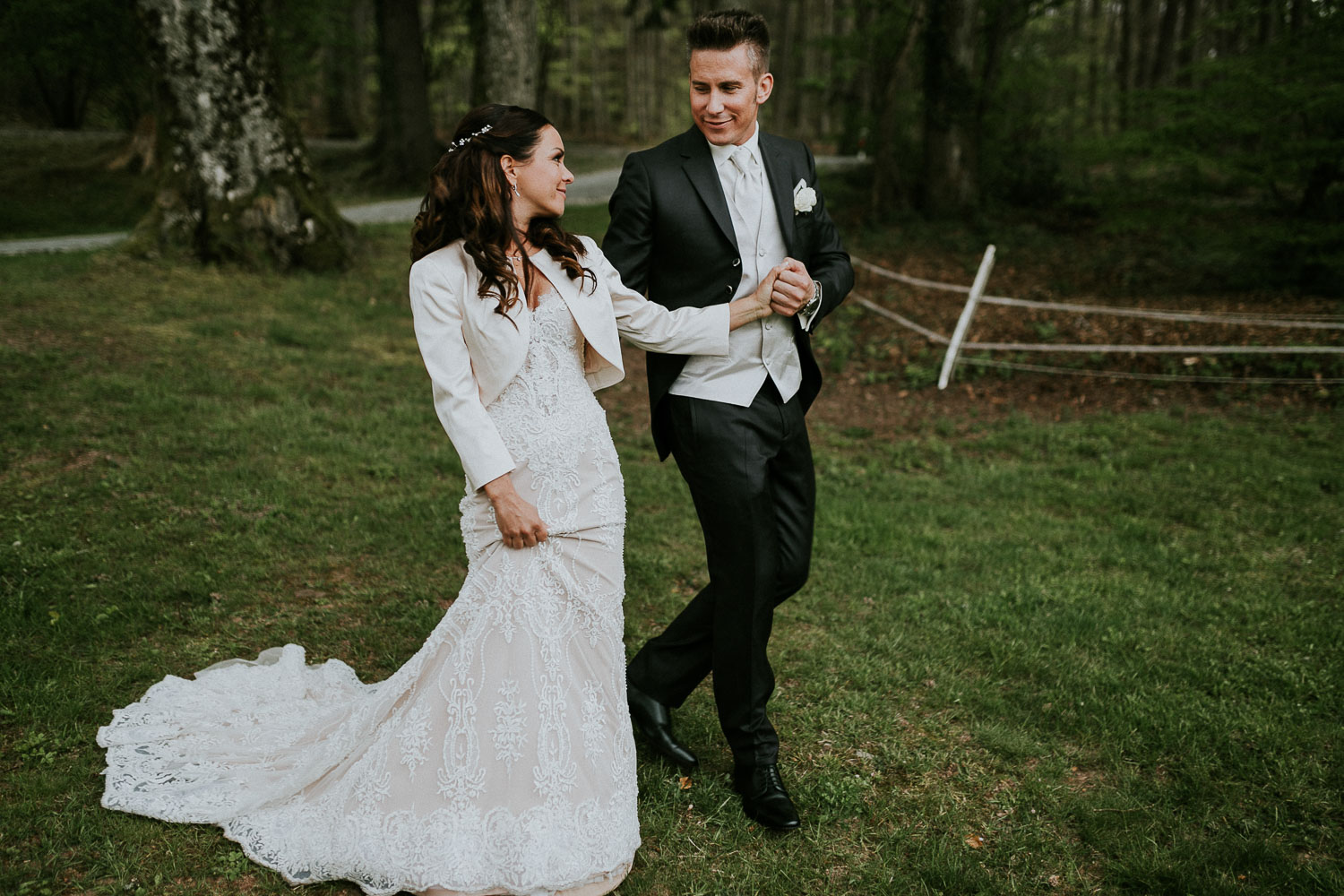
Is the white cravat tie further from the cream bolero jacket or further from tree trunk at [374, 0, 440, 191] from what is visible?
tree trunk at [374, 0, 440, 191]

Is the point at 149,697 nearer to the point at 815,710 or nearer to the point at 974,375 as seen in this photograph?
the point at 815,710

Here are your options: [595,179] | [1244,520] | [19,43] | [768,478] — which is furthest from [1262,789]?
[19,43]

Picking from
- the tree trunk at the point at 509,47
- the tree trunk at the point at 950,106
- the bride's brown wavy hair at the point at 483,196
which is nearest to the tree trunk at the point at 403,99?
the tree trunk at the point at 509,47

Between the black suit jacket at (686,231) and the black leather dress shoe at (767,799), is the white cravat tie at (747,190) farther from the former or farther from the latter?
the black leather dress shoe at (767,799)

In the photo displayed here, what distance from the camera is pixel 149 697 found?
3.69m

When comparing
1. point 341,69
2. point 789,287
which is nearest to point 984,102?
point 789,287

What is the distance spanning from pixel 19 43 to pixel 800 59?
27.0 m

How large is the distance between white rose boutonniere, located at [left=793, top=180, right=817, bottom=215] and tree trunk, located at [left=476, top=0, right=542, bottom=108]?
881 cm

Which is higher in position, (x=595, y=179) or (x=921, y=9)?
(x=921, y=9)

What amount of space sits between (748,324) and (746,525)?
27.1 inches

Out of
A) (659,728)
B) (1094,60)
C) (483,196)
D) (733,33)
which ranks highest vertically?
(1094,60)

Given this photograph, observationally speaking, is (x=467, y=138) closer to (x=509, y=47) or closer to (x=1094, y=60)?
(x=509, y=47)

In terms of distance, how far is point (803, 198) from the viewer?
10.4 feet

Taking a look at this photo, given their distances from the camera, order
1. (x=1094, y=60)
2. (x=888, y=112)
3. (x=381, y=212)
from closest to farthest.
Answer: (x=888, y=112) → (x=381, y=212) → (x=1094, y=60)
